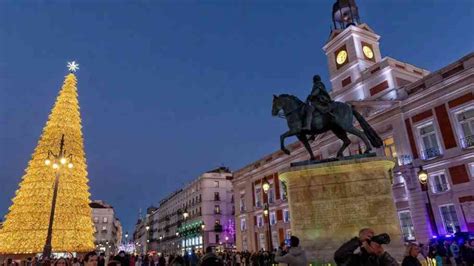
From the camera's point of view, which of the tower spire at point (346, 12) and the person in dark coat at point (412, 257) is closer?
the person in dark coat at point (412, 257)

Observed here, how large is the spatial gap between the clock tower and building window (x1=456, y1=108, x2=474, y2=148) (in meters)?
11.8

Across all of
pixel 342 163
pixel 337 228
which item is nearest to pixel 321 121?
pixel 342 163

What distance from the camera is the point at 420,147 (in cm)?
2703

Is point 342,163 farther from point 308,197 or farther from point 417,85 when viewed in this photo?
point 417,85

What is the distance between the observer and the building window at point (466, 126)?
24.1m

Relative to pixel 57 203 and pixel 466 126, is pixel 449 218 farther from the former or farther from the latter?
pixel 57 203

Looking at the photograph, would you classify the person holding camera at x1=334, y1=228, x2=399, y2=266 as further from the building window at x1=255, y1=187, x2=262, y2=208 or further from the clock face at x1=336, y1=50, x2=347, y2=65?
the building window at x1=255, y1=187, x2=262, y2=208

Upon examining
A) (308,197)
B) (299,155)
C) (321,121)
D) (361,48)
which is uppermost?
(361,48)

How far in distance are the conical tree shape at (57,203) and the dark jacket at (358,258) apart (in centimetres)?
2449

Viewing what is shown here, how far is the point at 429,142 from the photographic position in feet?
88.3

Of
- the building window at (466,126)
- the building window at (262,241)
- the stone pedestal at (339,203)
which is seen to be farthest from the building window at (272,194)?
the stone pedestal at (339,203)

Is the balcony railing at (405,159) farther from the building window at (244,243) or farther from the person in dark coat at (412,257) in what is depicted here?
the building window at (244,243)

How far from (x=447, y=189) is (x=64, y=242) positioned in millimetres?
28430

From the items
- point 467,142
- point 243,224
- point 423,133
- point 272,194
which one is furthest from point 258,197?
point 467,142
